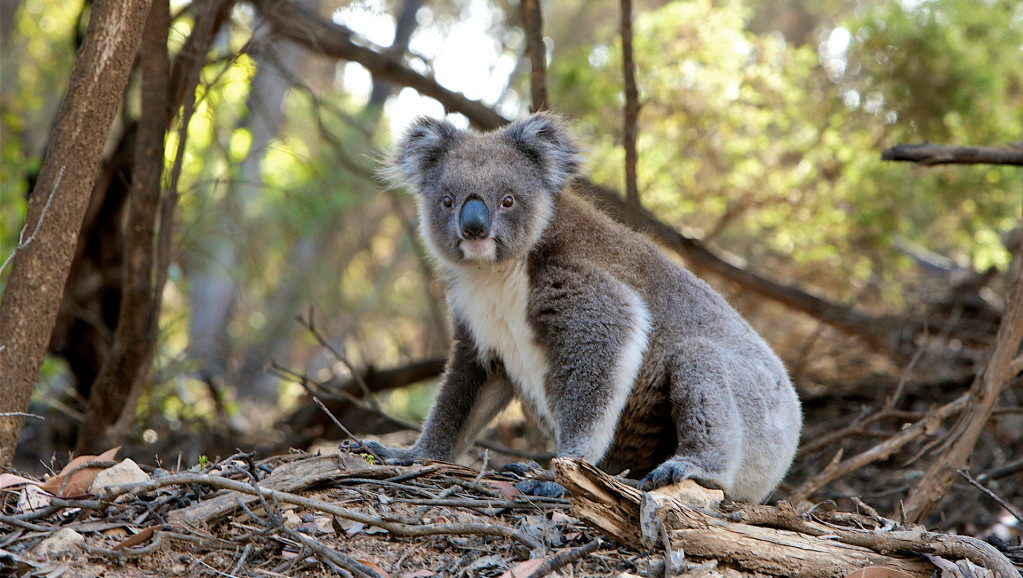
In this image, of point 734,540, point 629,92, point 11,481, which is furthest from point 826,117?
point 11,481

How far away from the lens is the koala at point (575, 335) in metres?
3.70

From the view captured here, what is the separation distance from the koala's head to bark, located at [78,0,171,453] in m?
1.55

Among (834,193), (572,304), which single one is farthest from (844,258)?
(572,304)

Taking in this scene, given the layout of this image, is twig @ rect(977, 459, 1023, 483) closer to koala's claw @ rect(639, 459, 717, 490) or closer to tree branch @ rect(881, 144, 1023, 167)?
tree branch @ rect(881, 144, 1023, 167)

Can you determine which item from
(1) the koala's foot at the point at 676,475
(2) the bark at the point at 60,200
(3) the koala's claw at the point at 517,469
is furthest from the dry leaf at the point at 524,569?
(2) the bark at the point at 60,200

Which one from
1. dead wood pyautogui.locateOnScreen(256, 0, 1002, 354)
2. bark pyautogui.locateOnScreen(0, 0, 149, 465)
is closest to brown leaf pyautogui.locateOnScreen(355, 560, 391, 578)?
bark pyautogui.locateOnScreen(0, 0, 149, 465)

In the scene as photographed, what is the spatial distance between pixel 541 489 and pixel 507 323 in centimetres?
85

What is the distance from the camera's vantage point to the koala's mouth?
3838 millimetres

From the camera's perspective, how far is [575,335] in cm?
374

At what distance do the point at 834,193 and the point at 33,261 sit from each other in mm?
7316

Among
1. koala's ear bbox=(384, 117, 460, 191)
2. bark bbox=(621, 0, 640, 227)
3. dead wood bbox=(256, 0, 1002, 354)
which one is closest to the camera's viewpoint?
koala's ear bbox=(384, 117, 460, 191)

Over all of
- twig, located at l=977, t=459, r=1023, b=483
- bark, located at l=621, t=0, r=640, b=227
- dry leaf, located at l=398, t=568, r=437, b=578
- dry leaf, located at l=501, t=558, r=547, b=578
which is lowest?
twig, located at l=977, t=459, r=1023, b=483

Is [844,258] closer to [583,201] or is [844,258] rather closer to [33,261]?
[583,201]

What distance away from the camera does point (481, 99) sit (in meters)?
7.04
